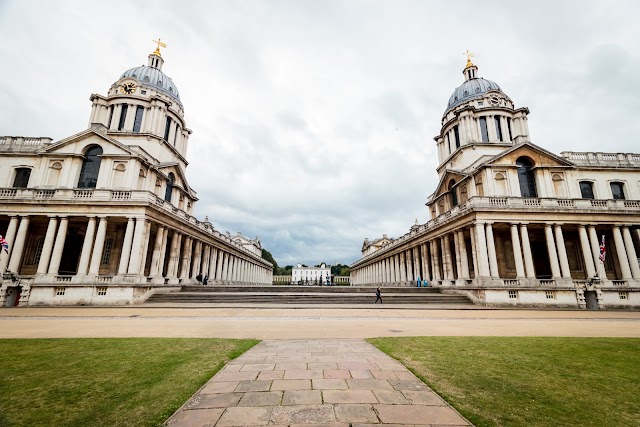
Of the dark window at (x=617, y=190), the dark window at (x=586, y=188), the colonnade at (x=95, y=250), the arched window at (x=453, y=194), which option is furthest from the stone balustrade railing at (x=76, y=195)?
the dark window at (x=617, y=190)

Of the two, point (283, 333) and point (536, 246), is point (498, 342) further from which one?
point (536, 246)

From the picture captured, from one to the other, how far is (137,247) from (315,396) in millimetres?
26768

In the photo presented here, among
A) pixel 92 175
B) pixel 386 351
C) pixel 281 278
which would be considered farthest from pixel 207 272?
A: pixel 281 278

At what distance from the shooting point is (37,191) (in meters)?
27.8

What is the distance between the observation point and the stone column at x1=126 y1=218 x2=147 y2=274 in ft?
83.3

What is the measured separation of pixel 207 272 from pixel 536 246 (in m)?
41.2

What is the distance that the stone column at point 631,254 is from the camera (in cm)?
2750

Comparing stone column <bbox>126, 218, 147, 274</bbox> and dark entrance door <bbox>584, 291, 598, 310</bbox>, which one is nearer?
dark entrance door <bbox>584, 291, 598, 310</bbox>

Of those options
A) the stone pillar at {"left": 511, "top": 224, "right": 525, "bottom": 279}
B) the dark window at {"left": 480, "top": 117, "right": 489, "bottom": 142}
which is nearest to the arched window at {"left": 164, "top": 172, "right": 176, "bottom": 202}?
the stone pillar at {"left": 511, "top": 224, "right": 525, "bottom": 279}

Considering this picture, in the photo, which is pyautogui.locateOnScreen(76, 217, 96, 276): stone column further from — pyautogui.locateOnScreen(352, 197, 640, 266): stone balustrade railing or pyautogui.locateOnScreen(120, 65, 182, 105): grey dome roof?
pyautogui.locateOnScreen(352, 197, 640, 266): stone balustrade railing

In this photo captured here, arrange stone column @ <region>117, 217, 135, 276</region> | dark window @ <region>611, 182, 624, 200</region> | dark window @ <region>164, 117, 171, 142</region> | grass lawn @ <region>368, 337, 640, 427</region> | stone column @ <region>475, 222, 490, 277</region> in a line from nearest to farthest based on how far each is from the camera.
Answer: grass lawn @ <region>368, 337, 640, 427</region>
stone column @ <region>117, 217, 135, 276</region>
stone column @ <region>475, 222, 490, 277</region>
dark window @ <region>611, 182, 624, 200</region>
dark window @ <region>164, 117, 171, 142</region>

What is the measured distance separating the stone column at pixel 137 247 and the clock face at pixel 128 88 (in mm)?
26089

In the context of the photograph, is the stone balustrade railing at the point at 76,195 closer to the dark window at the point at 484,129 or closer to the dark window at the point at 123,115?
the dark window at the point at 123,115

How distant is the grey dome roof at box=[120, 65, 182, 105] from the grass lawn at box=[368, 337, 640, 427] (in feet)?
171
